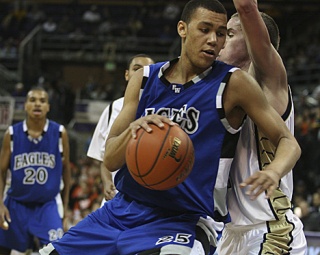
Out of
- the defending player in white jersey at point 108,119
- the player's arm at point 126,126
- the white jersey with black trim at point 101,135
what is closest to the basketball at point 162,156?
the player's arm at point 126,126

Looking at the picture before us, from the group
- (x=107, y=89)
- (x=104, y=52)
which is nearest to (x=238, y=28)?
A: (x=107, y=89)

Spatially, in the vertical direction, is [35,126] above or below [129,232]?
below

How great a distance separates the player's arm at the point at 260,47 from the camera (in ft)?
11.3

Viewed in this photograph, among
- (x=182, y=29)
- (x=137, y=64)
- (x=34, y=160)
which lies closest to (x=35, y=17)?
(x=34, y=160)

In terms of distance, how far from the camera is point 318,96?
12367 mm

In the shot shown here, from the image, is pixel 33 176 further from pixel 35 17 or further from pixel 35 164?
pixel 35 17

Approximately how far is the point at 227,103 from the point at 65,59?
1840 centimetres

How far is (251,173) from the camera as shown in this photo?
3.67 m

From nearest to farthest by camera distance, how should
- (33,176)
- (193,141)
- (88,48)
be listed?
(193,141) → (33,176) → (88,48)

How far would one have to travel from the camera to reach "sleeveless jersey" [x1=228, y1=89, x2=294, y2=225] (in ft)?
12.0

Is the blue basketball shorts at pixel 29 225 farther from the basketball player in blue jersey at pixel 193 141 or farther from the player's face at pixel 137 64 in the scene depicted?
the basketball player in blue jersey at pixel 193 141

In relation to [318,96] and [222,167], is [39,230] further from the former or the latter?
[318,96]

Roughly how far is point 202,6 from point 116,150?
0.89 meters

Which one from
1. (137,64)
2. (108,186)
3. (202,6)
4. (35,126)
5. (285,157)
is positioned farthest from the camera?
(35,126)
